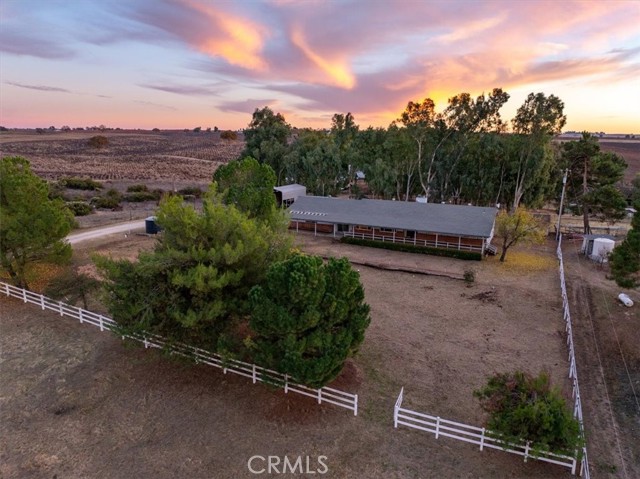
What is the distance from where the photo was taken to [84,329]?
19516 millimetres

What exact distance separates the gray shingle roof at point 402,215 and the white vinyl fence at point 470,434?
21.4 metres

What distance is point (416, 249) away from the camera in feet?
112

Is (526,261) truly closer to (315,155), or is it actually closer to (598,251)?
(598,251)

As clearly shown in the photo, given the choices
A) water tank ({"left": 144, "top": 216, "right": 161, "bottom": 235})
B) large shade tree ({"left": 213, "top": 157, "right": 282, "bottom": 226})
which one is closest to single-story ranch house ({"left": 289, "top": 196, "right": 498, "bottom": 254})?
large shade tree ({"left": 213, "top": 157, "right": 282, "bottom": 226})

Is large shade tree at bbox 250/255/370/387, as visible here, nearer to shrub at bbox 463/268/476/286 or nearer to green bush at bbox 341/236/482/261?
shrub at bbox 463/268/476/286

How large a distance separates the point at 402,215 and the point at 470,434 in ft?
88.5

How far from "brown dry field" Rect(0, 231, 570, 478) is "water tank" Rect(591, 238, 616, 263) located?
11.9m

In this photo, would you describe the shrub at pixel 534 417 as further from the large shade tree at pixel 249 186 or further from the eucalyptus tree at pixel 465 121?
the eucalyptus tree at pixel 465 121

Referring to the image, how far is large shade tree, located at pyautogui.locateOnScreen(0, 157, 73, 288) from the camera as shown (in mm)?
20406

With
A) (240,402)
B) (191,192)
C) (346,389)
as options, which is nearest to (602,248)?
(346,389)

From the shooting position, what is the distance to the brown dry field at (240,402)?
461 inches

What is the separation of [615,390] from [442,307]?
29.5 feet

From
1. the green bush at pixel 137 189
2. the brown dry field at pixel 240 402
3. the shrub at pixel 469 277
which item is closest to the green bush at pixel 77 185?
the green bush at pixel 137 189

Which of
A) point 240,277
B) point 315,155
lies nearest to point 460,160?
point 315,155
